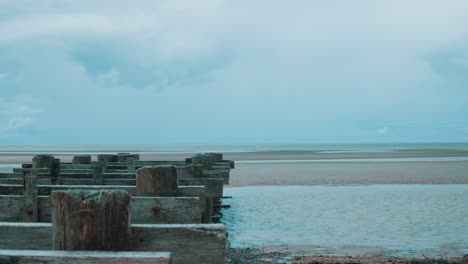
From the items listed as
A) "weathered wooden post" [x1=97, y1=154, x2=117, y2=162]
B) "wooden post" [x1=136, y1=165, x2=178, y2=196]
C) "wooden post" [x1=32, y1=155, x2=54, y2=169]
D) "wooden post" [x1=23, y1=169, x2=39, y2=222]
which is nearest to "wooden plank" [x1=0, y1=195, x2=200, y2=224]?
"wooden post" [x1=136, y1=165, x2=178, y2=196]

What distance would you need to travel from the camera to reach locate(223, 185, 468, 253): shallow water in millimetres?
10625

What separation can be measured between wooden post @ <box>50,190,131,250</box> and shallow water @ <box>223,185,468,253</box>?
773 cm

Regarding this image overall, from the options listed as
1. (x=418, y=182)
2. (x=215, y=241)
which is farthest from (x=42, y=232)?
(x=418, y=182)

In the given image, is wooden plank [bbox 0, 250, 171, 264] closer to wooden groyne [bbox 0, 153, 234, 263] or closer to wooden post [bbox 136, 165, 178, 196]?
wooden groyne [bbox 0, 153, 234, 263]

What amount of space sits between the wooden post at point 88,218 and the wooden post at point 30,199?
2.13 m

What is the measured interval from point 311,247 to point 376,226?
9.82 ft

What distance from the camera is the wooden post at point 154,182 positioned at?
4.53m

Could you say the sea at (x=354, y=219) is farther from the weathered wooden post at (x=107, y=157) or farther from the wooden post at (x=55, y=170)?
the weathered wooden post at (x=107, y=157)

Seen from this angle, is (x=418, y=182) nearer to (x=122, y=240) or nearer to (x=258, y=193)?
(x=258, y=193)

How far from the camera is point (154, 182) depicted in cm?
457

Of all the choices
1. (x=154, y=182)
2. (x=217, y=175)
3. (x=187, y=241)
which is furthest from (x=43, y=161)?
(x=187, y=241)

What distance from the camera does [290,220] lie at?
13.2 m

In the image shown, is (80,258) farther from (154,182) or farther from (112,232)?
(154,182)

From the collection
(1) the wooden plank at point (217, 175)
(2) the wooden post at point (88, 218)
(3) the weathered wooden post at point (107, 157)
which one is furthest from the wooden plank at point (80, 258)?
(3) the weathered wooden post at point (107, 157)
